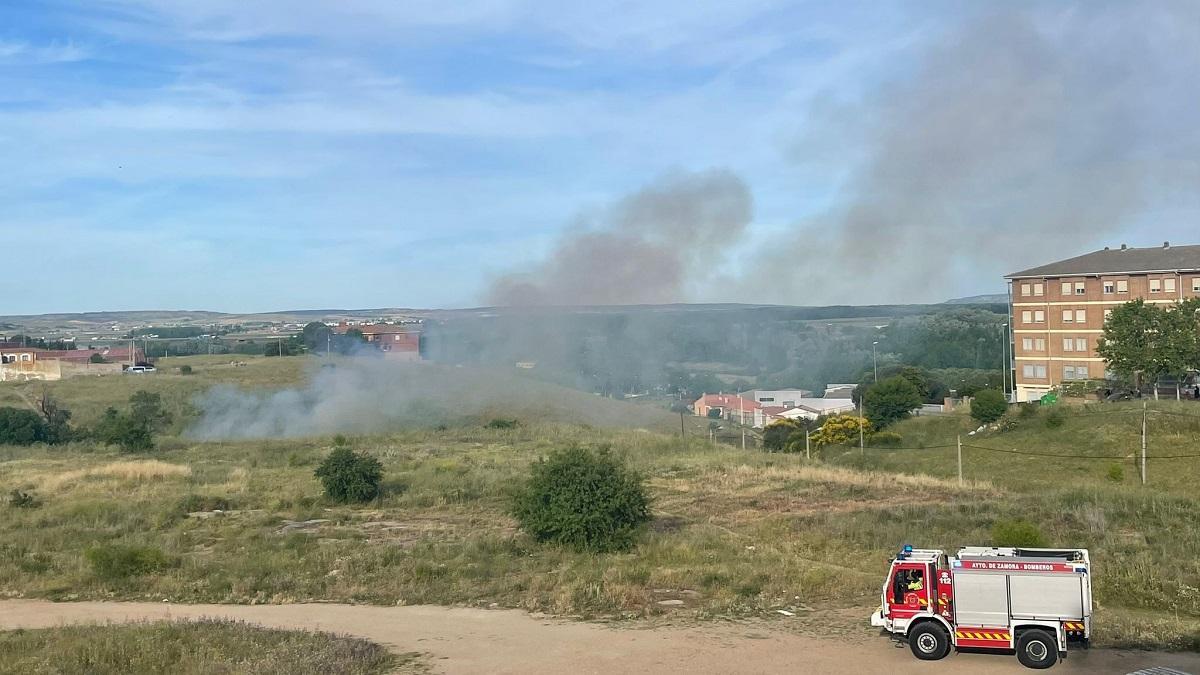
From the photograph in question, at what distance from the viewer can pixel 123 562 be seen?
21781 mm

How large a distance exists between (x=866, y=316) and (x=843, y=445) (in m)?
143

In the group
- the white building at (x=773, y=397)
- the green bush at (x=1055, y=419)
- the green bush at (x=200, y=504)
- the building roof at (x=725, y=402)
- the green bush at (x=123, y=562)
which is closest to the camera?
the green bush at (x=123, y=562)

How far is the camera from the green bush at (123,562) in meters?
21.6

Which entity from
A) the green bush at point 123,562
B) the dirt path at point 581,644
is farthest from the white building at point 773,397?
the dirt path at point 581,644

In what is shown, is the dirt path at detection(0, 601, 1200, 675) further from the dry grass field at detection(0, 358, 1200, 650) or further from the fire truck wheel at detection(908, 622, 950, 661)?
the dry grass field at detection(0, 358, 1200, 650)

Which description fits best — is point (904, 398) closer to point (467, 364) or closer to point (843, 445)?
point (843, 445)

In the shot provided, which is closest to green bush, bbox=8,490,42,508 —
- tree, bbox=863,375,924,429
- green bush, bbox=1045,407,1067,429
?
green bush, bbox=1045,407,1067,429

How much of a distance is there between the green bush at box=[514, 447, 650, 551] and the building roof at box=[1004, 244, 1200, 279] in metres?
49.5

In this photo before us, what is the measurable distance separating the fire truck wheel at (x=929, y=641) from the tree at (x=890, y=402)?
45243 millimetres

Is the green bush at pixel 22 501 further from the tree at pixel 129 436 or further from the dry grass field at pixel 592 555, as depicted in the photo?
the tree at pixel 129 436

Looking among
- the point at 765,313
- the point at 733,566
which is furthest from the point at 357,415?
the point at 765,313

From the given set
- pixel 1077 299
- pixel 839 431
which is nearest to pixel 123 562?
pixel 839 431

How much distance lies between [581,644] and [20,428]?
48694 millimetres

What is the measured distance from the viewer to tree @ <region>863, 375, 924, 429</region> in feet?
195
